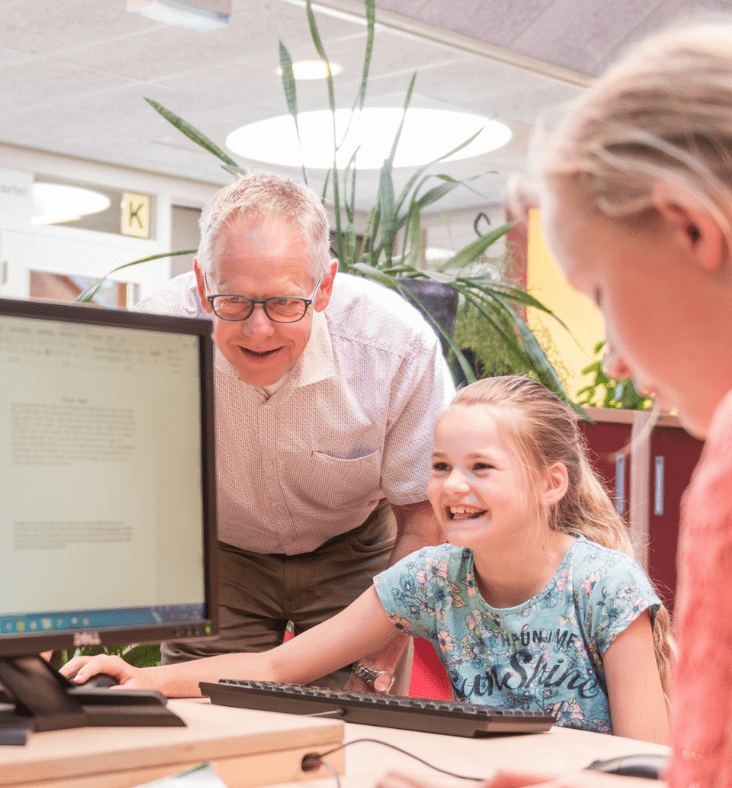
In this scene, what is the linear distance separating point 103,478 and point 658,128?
0.61 metres

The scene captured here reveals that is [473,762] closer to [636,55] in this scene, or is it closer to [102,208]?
[636,55]

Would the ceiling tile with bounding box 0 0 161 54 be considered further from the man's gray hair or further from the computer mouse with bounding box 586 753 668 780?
the computer mouse with bounding box 586 753 668 780

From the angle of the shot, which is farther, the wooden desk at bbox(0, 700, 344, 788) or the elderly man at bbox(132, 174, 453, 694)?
the elderly man at bbox(132, 174, 453, 694)

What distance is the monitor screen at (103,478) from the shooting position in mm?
906

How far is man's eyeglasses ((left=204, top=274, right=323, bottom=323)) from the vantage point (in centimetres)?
146

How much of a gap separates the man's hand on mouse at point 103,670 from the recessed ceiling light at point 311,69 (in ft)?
12.7

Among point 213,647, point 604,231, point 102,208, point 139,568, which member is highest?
point 102,208

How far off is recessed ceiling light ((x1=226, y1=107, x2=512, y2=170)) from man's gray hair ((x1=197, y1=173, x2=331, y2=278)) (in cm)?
386

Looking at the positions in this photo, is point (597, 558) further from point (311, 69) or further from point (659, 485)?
point (311, 69)

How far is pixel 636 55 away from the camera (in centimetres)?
55

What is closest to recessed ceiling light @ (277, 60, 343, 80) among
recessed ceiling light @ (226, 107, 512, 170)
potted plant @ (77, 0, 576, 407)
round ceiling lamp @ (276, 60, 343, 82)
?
round ceiling lamp @ (276, 60, 343, 82)

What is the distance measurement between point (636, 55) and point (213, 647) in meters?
1.44

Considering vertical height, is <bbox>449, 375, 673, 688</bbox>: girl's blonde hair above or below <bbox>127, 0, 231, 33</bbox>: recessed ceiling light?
below

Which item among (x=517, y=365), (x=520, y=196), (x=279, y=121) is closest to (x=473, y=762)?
(x=520, y=196)
